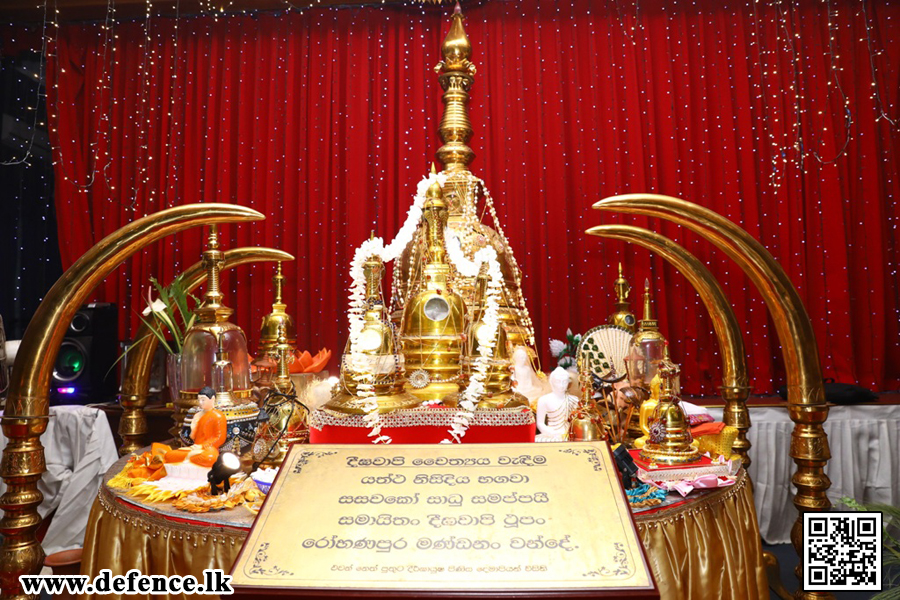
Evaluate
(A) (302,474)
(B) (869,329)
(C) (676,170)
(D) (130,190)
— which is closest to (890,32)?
(C) (676,170)

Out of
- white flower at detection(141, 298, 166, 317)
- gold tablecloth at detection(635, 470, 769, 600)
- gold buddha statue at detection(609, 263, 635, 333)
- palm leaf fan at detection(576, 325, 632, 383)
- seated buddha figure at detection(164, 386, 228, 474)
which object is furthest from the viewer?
gold buddha statue at detection(609, 263, 635, 333)

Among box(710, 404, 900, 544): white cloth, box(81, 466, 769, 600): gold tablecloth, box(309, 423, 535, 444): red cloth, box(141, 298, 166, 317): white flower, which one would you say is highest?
box(141, 298, 166, 317): white flower

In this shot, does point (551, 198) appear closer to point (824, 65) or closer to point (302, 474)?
point (824, 65)

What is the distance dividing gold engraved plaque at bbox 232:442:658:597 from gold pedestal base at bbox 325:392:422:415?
43cm

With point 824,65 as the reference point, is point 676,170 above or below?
below

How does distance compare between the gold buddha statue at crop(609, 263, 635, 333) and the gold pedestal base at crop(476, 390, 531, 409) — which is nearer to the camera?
the gold pedestal base at crop(476, 390, 531, 409)

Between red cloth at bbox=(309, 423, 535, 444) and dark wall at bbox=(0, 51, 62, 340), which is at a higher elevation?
dark wall at bbox=(0, 51, 62, 340)

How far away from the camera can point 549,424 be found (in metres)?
2.25

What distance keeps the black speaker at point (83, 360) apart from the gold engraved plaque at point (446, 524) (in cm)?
282

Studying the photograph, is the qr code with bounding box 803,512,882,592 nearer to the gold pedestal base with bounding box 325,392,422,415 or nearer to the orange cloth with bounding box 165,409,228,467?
the gold pedestal base with bounding box 325,392,422,415

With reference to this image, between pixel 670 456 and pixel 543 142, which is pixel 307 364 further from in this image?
pixel 543 142

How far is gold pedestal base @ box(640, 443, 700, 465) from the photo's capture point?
2.00 meters

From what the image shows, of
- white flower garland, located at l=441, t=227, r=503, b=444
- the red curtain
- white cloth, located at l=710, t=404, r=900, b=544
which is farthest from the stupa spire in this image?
white cloth, located at l=710, t=404, r=900, b=544

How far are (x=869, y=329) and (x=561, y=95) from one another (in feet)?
8.21
